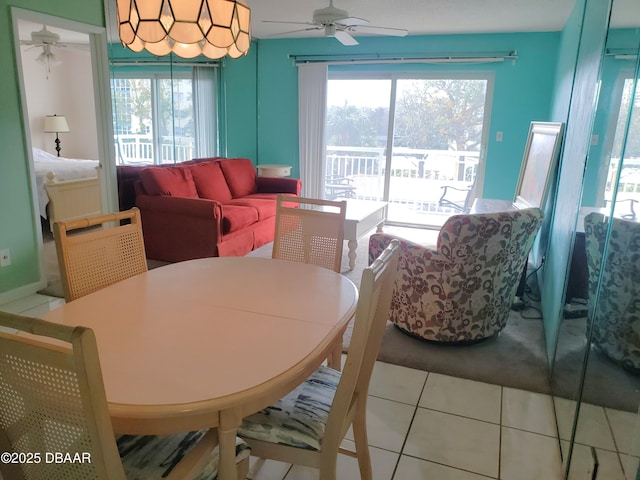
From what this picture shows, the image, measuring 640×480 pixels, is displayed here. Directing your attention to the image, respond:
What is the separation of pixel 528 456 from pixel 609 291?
2.98 feet

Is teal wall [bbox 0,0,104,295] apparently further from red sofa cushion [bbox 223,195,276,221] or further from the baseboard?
red sofa cushion [bbox 223,195,276,221]

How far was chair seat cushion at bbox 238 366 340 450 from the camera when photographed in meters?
1.41

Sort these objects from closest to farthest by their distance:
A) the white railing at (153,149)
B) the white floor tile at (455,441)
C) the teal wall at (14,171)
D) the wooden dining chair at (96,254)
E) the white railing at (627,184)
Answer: the white railing at (627,184)
the wooden dining chair at (96,254)
the white floor tile at (455,441)
the teal wall at (14,171)
the white railing at (153,149)

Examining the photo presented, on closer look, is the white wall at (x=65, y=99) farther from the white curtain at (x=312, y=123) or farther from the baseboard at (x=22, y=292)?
the baseboard at (x=22, y=292)

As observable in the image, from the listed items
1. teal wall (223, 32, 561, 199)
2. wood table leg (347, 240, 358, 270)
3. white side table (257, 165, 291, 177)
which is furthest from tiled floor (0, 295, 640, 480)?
white side table (257, 165, 291, 177)

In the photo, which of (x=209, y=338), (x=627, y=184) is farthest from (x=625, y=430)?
(x=209, y=338)

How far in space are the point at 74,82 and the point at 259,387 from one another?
26.3ft

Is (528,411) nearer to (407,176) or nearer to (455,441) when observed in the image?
(455,441)

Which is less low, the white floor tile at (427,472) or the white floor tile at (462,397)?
the white floor tile at (462,397)

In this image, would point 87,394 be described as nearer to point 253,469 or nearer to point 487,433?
point 253,469

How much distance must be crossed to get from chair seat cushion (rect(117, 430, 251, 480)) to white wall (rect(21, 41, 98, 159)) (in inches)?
281

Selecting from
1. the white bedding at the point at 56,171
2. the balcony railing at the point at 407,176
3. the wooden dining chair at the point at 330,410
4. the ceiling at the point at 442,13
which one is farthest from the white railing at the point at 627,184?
the white bedding at the point at 56,171

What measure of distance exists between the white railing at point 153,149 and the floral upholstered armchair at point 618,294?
6034mm

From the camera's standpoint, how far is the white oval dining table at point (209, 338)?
3.66 ft
